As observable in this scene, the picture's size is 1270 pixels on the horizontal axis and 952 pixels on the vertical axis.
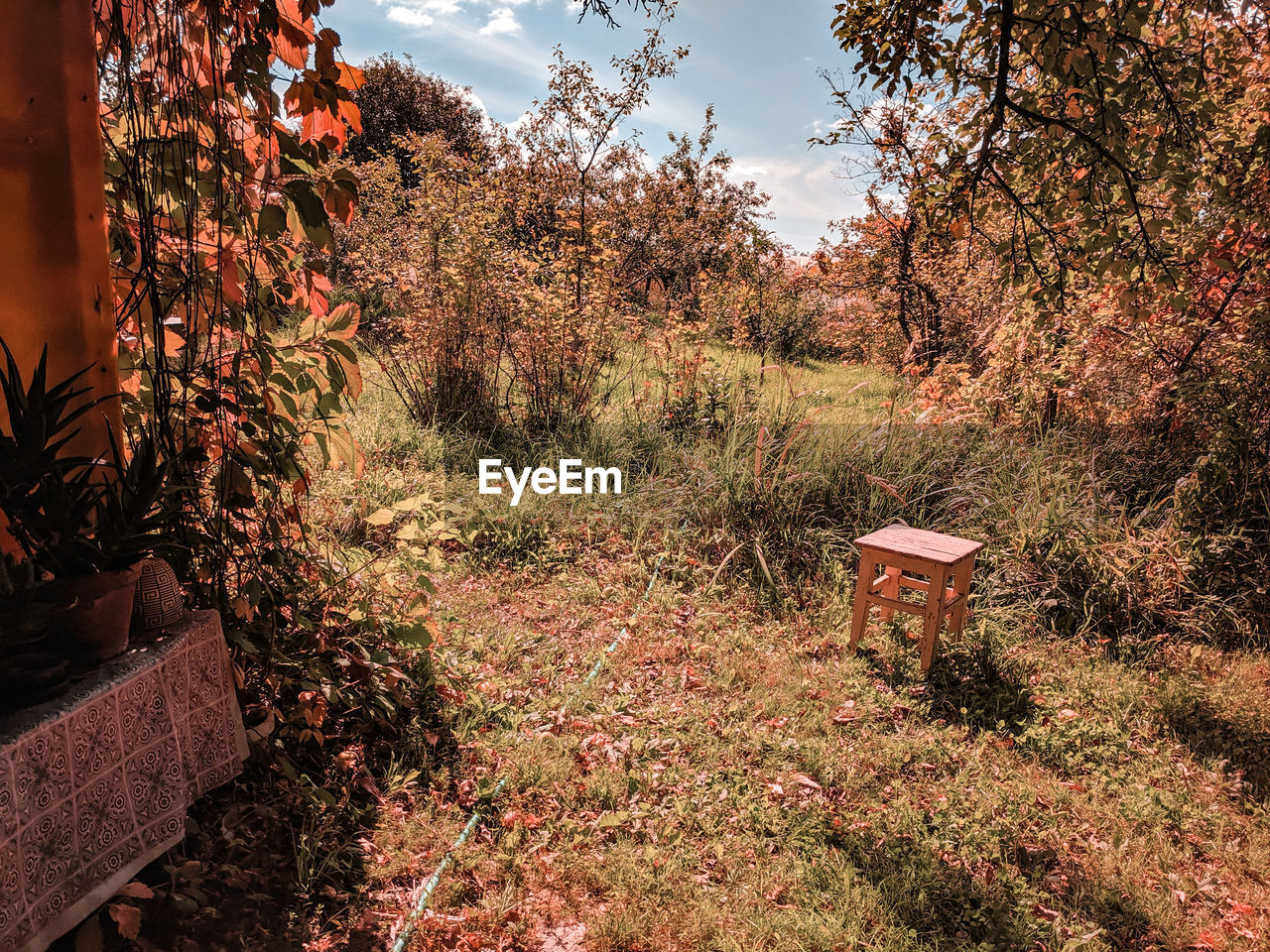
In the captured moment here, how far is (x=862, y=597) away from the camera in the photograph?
13.5 feet

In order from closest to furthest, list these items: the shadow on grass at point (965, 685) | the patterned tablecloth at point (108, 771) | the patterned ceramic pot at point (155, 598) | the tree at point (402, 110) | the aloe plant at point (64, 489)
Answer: the patterned tablecloth at point (108, 771), the aloe plant at point (64, 489), the patterned ceramic pot at point (155, 598), the shadow on grass at point (965, 685), the tree at point (402, 110)

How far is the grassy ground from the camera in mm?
2502

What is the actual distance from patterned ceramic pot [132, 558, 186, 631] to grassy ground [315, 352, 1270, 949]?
3.43ft

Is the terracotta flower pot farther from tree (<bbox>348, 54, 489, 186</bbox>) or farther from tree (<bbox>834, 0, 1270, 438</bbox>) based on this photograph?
tree (<bbox>348, 54, 489, 186</bbox>)

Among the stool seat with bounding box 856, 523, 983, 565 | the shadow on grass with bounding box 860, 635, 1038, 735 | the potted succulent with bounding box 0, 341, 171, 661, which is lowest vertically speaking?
the shadow on grass with bounding box 860, 635, 1038, 735

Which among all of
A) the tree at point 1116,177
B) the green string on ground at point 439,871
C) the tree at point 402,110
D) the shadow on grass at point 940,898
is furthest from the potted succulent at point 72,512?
the tree at point 402,110

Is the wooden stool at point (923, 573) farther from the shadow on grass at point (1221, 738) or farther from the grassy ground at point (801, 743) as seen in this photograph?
the shadow on grass at point (1221, 738)

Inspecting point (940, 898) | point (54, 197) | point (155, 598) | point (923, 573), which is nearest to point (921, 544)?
point (923, 573)

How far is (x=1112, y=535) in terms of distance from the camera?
4.64 metres

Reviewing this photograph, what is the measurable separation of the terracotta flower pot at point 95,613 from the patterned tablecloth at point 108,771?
0.20 feet

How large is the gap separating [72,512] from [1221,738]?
465 centimetres

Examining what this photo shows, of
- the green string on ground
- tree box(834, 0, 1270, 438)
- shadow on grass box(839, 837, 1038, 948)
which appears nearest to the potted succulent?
the green string on ground

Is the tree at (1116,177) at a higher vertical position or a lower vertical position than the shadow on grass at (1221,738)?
higher

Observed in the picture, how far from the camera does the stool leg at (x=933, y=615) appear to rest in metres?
3.81
